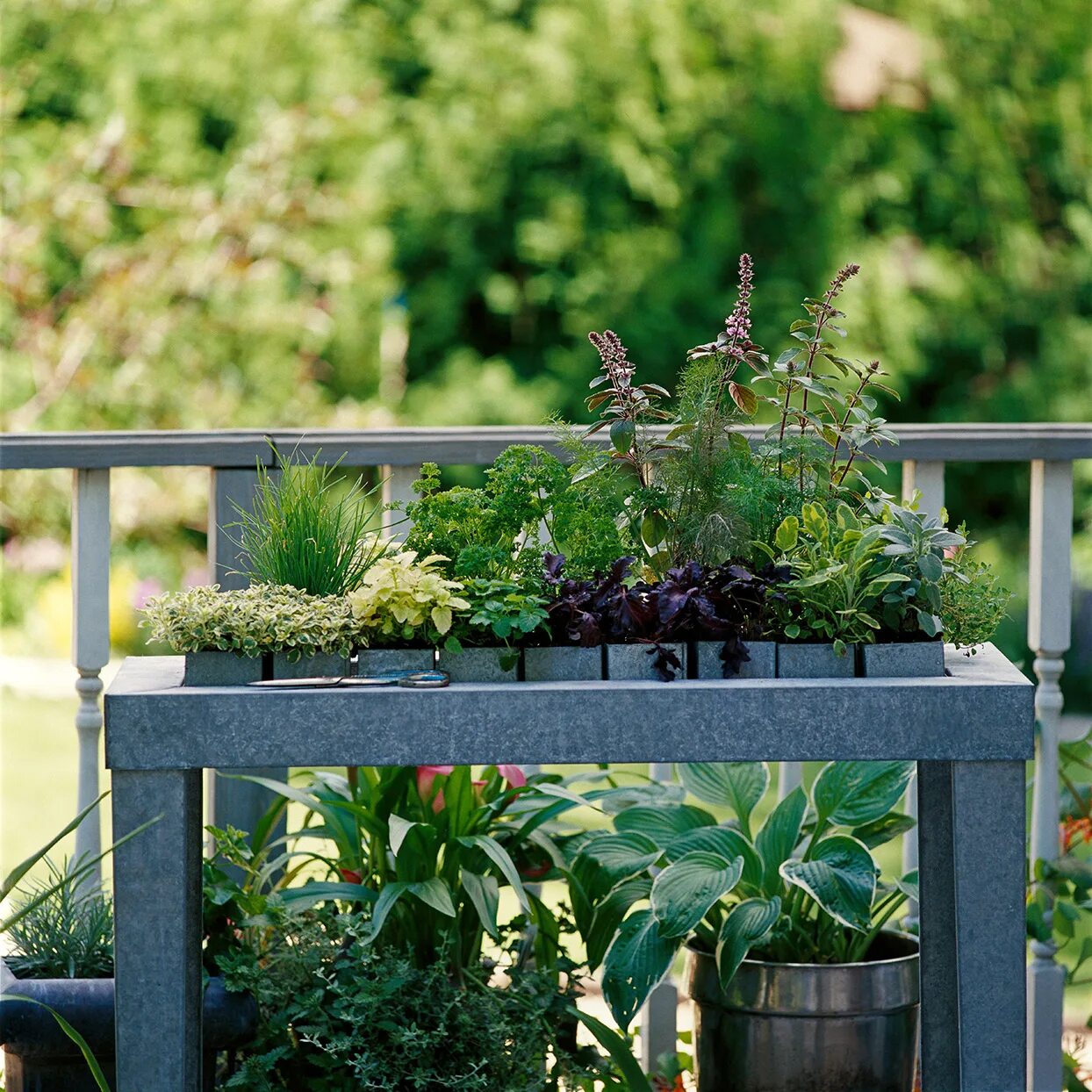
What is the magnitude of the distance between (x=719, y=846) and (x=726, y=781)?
6.5 inches

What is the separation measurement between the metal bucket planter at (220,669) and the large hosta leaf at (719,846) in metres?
0.78

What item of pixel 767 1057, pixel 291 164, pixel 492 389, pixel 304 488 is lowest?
pixel 767 1057

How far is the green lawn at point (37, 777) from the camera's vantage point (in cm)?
420

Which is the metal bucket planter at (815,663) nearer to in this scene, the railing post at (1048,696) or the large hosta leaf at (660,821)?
the large hosta leaf at (660,821)

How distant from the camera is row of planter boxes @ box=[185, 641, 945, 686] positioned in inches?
72.4

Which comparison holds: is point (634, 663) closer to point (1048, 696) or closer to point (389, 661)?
point (389, 661)

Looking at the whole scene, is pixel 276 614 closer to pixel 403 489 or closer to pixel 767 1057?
pixel 403 489

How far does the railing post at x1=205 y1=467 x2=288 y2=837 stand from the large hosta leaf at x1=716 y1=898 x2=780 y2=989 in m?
0.77

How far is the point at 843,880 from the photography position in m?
2.13

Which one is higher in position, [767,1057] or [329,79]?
[329,79]

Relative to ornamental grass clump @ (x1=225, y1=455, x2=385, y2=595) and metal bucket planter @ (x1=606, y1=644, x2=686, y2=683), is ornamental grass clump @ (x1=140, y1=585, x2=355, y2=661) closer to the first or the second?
ornamental grass clump @ (x1=225, y1=455, x2=385, y2=595)

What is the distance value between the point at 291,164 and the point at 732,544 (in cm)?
464

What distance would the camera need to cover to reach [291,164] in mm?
6113

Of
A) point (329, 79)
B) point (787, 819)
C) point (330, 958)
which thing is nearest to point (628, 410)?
point (787, 819)
